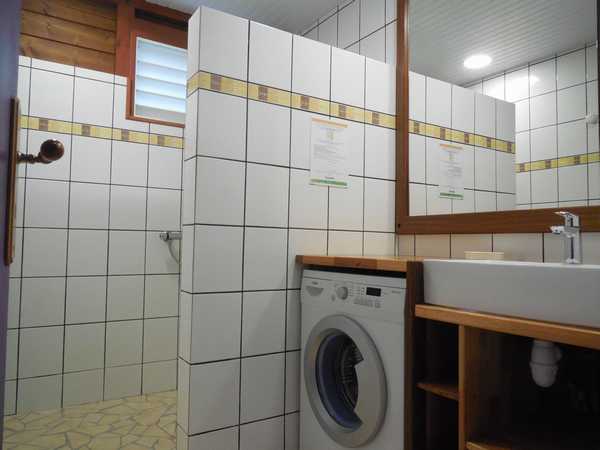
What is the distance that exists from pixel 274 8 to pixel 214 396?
7.69 ft

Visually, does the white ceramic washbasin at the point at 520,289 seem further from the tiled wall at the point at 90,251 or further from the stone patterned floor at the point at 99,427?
the tiled wall at the point at 90,251

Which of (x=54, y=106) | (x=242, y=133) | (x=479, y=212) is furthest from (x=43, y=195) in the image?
(x=479, y=212)

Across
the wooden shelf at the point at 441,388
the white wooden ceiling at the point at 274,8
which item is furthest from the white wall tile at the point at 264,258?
the white wooden ceiling at the point at 274,8

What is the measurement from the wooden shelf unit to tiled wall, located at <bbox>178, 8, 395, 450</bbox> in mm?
601

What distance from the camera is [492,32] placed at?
1.70 m

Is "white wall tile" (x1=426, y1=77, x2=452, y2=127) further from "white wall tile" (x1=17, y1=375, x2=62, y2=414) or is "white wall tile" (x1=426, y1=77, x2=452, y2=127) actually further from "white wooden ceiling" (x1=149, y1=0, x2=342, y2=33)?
"white wall tile" (x1=17, y1=375, x2=62, y2=414)

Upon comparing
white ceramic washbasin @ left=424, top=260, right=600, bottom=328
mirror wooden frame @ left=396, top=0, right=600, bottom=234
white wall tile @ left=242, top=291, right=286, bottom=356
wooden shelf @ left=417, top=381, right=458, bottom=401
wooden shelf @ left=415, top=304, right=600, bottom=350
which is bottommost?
wooden shelf @ left=417, top=381, right=458, bottom=401

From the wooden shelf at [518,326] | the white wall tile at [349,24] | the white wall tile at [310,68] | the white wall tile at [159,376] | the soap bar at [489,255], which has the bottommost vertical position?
the white wall tile at [159,376]

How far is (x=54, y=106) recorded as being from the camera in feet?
7.80

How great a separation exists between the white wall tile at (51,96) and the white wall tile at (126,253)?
72cm

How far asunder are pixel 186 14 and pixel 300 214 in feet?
6.41

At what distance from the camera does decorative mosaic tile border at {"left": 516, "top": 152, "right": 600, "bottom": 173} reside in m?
1.40

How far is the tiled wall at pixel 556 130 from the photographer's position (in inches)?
55.1

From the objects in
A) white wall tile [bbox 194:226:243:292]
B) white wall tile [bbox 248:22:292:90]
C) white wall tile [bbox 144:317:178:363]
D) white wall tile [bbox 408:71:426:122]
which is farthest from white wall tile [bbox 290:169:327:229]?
white wall tile [bbox 144:317:178:363]
